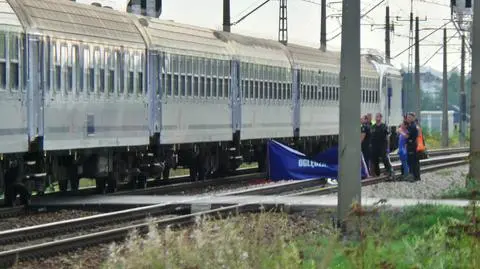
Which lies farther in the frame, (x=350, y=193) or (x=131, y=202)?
(x=131, y=202)

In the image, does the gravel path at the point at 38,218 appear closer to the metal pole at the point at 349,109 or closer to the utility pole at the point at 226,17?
the metal pole at the point at 349,109

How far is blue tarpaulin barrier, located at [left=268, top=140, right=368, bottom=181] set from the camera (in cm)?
2894

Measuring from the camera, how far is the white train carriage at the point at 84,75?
2106 cm

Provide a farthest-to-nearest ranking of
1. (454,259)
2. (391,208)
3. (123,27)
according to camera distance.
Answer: (123,27), (391,208), (454,259)

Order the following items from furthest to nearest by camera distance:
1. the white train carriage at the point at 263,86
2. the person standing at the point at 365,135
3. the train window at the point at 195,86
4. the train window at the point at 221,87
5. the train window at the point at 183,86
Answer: the white train carriage at the point at 263,86 < the person standing at the point at 365,135 < the train window at the point at 221,87 < the train window at the point at 195,86 < the train window at the point at 183,86

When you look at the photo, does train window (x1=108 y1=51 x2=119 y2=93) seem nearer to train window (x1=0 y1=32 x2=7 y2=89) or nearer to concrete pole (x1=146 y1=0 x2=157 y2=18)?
train window (x1=0 y1=32 x2=7 y2=89)

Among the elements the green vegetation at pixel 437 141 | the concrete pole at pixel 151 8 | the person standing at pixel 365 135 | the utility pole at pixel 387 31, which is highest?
the utility pole at pixel 387 31

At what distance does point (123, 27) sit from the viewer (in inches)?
1006

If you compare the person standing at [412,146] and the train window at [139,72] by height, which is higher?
the train window at [139,72]

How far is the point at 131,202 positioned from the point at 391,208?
5.12m

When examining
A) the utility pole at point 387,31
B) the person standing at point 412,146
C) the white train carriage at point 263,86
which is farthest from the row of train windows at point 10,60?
the utility pole at point 387,31

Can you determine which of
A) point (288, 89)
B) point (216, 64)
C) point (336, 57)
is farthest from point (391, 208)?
point (336, 57)

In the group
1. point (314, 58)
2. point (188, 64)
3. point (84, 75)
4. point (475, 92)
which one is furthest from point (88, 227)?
point (314, 58)

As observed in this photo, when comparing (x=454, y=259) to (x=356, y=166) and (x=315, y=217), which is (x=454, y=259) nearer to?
(x=356, y=166)
